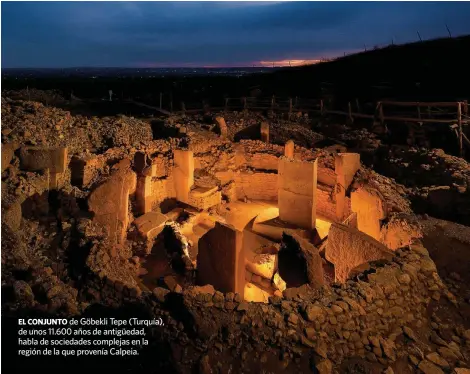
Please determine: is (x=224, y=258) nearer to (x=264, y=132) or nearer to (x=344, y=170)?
(x=344, y=170)

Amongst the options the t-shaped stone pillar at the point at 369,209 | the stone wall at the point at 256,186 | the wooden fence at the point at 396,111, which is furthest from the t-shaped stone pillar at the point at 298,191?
the wooden fence at the point at 396,111

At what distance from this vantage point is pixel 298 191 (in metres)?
10.1

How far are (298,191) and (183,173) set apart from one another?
11.4 feet

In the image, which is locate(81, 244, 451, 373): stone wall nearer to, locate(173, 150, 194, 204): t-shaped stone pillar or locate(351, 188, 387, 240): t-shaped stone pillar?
locate(351, 188, 387, 240): t-shaped stone pillar

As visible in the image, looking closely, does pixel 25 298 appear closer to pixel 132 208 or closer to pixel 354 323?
pixel 354 323

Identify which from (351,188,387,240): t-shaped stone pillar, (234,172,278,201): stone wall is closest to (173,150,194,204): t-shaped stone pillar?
(234,172,278,201): stone wall

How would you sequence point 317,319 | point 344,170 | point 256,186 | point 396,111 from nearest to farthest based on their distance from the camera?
point 317,319, point 344,170, point 256,186, point 396,111

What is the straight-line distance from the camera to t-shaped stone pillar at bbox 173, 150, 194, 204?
10781 millimetres

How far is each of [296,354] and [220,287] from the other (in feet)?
9.97

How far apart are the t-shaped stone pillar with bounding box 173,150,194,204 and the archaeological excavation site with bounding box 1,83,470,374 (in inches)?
1.7

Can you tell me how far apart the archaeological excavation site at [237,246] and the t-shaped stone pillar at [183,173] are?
44mm

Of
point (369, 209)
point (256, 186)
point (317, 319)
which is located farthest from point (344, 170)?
point (317, 319)

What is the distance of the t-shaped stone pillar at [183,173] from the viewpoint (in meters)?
10.8

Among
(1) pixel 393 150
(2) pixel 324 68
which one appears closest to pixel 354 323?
(1) pixel 393 150
